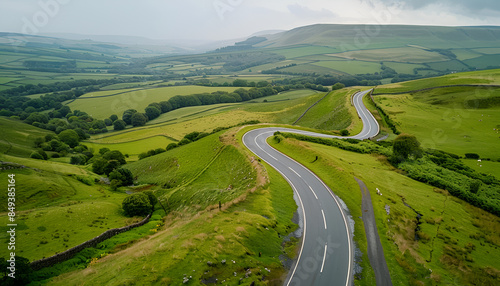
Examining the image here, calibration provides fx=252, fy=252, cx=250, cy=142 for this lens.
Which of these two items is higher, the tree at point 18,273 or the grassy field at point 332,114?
the grassy field at point 332,114

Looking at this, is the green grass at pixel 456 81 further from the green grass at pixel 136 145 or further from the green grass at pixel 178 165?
the green grass at pixel 136 145

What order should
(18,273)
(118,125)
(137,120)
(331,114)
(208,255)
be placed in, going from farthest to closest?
(137,120) < (118,125) < (331,114) < (208,255) < (18,273)

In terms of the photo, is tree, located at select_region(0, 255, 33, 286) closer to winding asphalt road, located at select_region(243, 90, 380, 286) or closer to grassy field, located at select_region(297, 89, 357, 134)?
winding asphalt road, located at select_region(243, 90, 380, 286)

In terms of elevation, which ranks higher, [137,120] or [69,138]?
[137,120]

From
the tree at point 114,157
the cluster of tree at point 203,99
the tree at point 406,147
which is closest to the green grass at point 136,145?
the tree at point 114,157

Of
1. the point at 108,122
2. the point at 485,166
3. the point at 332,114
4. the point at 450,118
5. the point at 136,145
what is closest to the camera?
the point at 485,166

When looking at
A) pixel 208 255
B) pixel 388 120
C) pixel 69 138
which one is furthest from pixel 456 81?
pixel 69 138

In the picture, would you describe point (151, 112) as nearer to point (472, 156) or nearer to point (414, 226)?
point (414, 226)
